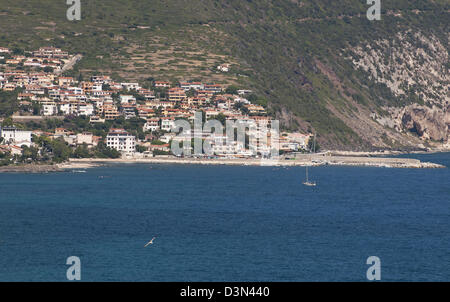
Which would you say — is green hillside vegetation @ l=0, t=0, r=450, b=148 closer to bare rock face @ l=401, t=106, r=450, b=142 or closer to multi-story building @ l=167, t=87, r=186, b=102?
bare rock face @ l=401, t=106, r=450, b=142

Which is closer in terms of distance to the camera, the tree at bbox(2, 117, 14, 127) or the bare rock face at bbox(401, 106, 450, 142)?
the tree at bbox(2, 117, 14, 127)

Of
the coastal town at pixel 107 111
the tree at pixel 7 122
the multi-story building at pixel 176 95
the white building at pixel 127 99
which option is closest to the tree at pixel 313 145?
the coastal town at pixel 107 111

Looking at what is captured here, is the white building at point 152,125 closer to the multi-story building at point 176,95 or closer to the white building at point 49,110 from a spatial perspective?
the multi-story building at point 176,95

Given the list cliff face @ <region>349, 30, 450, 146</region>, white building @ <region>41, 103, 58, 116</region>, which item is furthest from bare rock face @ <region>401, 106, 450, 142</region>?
white building @ <region>41, 103, 58, 116</region>

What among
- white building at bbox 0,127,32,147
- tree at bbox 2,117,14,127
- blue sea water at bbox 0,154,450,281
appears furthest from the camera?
tree at bbox 2,117,14,127

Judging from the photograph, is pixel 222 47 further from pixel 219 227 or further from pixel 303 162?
pixel 219 227

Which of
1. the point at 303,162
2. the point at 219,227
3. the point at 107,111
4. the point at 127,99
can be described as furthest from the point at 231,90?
the point at 219,227

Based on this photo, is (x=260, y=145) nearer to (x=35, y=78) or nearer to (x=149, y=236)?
(x=35, y=78)
